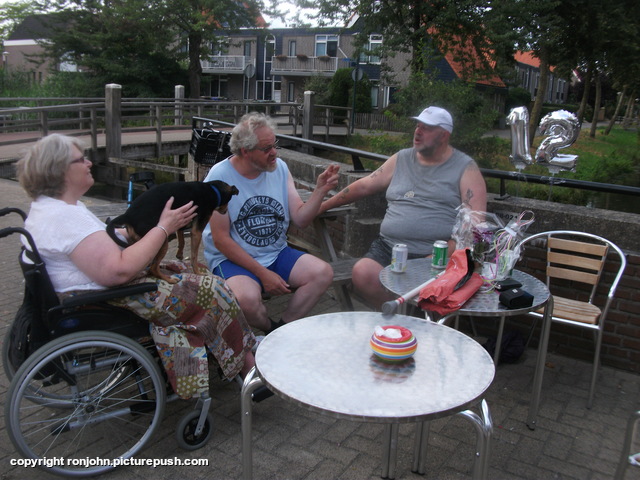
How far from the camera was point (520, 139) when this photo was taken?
3822 millimetres

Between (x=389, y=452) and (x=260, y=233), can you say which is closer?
(x=389, y=452)

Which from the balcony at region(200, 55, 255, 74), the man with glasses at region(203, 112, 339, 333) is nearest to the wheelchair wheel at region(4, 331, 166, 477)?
the man with glasses at region(203, 112, 339, 333)

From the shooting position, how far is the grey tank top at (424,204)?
3404 mm

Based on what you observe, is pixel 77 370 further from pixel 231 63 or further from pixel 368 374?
pixel 231 63

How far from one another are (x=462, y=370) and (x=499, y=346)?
1.68 meters

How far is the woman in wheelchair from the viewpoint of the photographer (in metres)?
2.28

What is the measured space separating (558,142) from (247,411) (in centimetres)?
290

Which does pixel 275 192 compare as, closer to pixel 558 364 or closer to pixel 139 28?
pixel 558 364

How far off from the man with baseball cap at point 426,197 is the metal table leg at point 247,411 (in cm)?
154

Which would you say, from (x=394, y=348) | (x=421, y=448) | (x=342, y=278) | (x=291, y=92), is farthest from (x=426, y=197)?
(x=291, y=92)

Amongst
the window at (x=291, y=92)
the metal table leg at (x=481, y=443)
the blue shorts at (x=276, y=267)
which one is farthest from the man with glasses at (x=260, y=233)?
the window at (x=291, y=92)

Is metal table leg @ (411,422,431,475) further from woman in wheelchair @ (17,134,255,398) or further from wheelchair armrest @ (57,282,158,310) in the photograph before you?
wheelchair armrest @ (57,282,158,310)

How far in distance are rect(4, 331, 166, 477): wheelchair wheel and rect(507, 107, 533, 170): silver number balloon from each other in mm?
2696

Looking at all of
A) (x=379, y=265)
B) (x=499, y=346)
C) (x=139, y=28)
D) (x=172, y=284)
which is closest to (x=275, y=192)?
(x=379, y=265)
